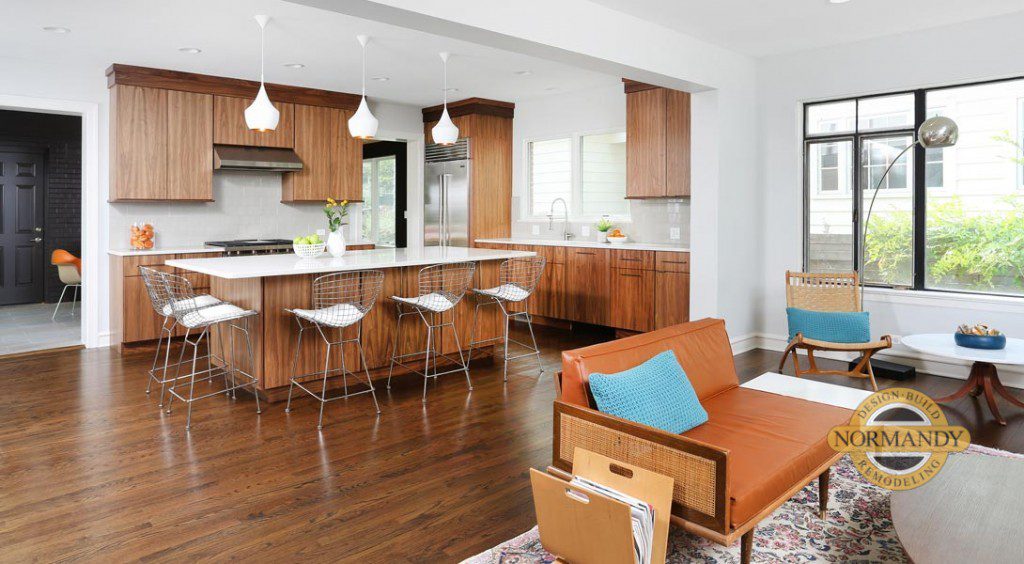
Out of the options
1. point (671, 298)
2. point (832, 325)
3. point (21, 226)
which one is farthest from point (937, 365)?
point (21, 226)

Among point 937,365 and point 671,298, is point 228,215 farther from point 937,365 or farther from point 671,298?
point 937,365

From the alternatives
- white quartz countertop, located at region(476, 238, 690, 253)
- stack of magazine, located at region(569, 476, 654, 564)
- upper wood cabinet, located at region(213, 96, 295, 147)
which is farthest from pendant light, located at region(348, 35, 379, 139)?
stack of magazine, located at region(569, 476, 654, 564)

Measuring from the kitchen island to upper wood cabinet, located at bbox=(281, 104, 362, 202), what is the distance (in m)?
2.29

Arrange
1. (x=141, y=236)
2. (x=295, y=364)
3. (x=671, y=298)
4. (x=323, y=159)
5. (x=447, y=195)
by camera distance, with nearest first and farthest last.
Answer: (x=295, y=364)
(x=671, y=298)
(x=141, y=236)
(x=323, y=159)
(x=447, y=195)

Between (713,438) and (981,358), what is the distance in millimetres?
2316

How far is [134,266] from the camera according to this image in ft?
19.4

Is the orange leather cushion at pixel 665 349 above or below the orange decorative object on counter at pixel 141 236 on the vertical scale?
below

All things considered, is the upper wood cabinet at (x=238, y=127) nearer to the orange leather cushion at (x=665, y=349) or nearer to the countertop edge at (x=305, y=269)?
the countertop edge at (x=305, y=269)

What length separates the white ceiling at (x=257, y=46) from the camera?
445 centimetres

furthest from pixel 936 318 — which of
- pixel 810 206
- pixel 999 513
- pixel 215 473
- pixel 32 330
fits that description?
pixel 32 330

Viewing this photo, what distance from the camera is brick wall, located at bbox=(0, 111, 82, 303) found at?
347 inches

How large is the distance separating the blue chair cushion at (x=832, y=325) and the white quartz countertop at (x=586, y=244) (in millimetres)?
1201

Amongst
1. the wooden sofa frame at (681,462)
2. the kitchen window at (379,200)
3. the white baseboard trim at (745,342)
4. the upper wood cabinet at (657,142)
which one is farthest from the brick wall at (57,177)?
the wooden sofa frame at (681,462)

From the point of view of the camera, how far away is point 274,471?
10.6 ft
